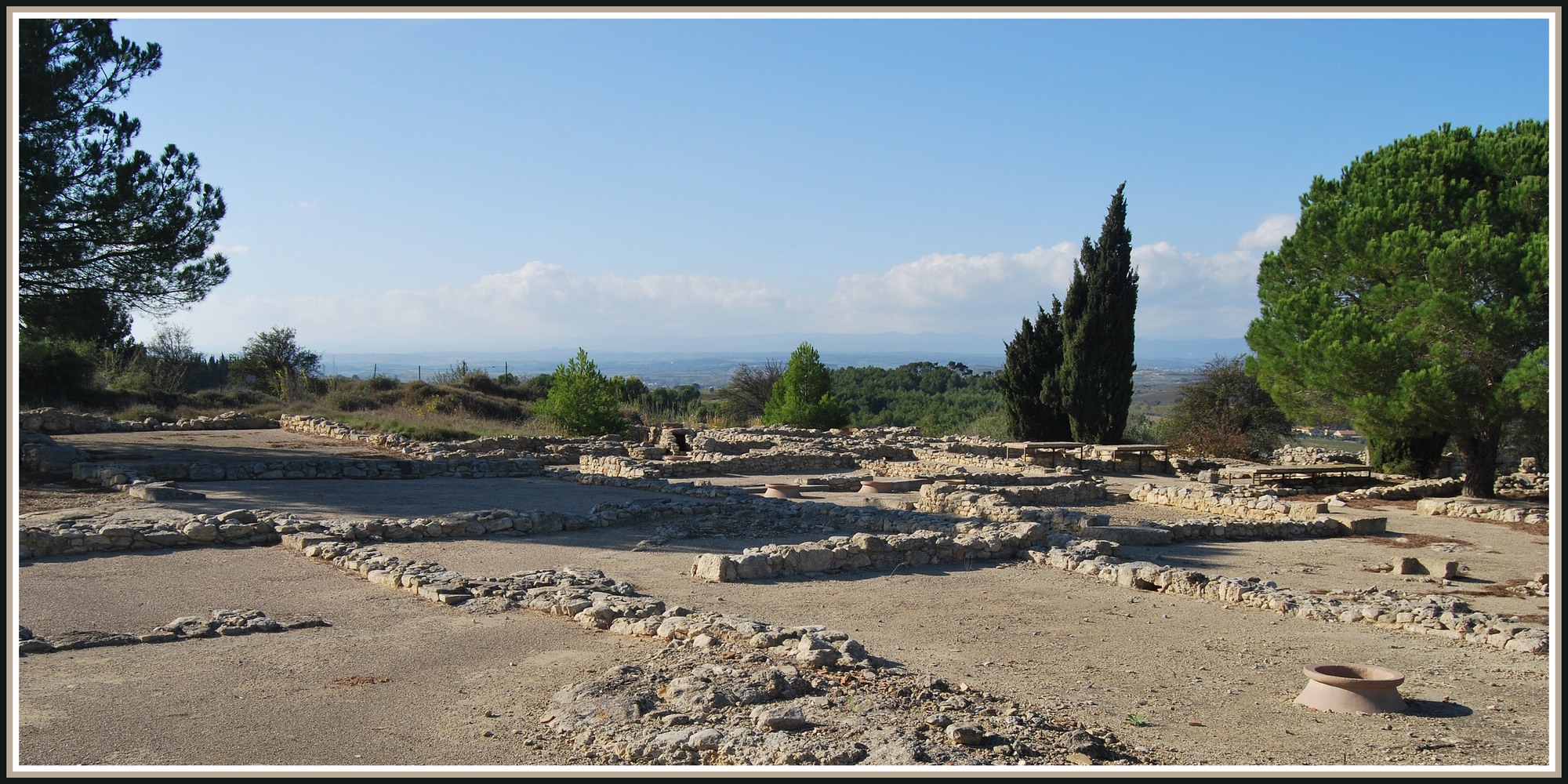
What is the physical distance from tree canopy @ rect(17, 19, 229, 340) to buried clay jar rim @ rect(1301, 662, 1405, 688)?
18646mm

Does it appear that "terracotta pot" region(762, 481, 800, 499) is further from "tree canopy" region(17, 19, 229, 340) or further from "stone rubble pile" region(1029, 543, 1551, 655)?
"tree canopy" region(17, 19, 229, 340)

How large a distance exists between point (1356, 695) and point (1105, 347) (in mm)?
23508

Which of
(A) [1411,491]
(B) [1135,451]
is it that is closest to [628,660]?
(A) [1411,491]

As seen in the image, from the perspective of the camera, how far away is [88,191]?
17.4 metres

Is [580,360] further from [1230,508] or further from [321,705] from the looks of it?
[321,705]

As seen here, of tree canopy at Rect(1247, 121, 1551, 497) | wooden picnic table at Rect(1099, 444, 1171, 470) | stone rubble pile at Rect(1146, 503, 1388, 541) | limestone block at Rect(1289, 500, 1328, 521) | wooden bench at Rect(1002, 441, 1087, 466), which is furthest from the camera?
wooden bench at Rect(1002, 441, 1087, 466)

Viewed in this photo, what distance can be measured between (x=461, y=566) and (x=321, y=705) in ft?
15.3

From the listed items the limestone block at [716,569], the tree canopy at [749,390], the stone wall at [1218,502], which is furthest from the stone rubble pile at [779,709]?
the tree canopy at [749,390]

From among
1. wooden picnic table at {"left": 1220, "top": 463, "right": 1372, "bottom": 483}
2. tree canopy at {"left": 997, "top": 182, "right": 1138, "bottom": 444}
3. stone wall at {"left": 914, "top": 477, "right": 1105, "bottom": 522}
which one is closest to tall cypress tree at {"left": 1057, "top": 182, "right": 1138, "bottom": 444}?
tree canopy at {"left": 997, "top": 182, "right": 1138, "bottom": 444}

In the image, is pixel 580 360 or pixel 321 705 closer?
pixel 321 705

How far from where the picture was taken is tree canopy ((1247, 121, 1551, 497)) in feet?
51.8

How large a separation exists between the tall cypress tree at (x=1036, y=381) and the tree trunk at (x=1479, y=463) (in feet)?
38.7

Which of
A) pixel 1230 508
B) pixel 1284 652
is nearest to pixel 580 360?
pixel 1230 508

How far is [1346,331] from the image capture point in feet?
56.9
